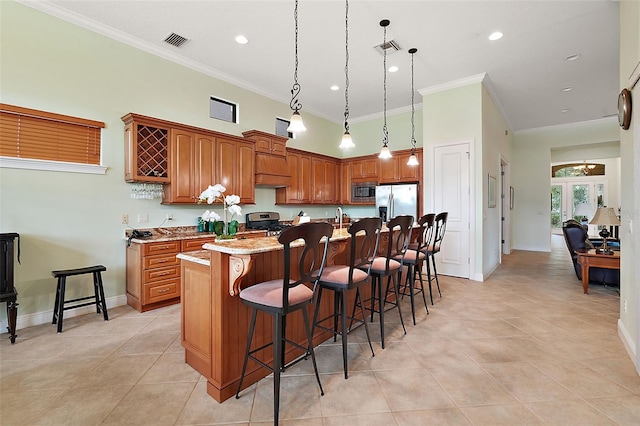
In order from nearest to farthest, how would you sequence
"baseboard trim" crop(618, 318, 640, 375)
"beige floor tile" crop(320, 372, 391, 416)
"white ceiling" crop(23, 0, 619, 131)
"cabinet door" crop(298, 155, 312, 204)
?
"beige floor tile" crop(320, 372, 391, 416), "baseboard trim" crop(618, 318, 640, 375), "white ceiling" crop(23, 0, 619, 131), "cabinet door" crop(298, 155, 312, 204)

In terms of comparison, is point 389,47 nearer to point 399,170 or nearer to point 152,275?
point 399,170

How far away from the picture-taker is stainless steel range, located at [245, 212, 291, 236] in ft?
16.5

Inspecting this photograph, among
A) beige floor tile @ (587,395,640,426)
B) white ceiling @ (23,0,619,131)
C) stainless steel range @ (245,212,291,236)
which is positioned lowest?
beige floor tile @ (587,395,640,426)

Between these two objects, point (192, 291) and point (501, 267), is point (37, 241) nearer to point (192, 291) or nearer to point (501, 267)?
point (192, 291)

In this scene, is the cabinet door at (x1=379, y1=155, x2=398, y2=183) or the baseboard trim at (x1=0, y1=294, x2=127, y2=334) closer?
the baseboard trim at (x1=0, y1=294, x2=127, y2=334)

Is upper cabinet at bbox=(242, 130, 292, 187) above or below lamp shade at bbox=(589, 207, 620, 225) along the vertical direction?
above

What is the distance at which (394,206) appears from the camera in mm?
5836

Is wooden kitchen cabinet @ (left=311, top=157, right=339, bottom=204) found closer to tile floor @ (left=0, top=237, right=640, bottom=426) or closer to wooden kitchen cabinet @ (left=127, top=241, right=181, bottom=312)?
wooden kitchen cabinet @ (left=127, top=241, right=181, bottom=312)

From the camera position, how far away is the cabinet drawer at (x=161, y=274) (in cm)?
341

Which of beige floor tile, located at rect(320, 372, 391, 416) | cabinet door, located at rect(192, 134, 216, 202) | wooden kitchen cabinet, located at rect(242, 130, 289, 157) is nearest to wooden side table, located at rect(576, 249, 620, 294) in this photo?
beige floor tile, located at rect(320, 372, 391, 416)

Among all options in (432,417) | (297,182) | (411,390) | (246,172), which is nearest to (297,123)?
(246,172)

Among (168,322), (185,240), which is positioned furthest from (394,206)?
(168,322)

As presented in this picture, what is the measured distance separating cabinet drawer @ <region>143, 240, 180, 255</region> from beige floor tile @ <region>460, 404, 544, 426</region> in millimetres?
3391

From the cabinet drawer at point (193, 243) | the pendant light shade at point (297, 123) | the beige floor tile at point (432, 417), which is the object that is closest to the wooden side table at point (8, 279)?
the cabinet drawer at point (193, 243)
